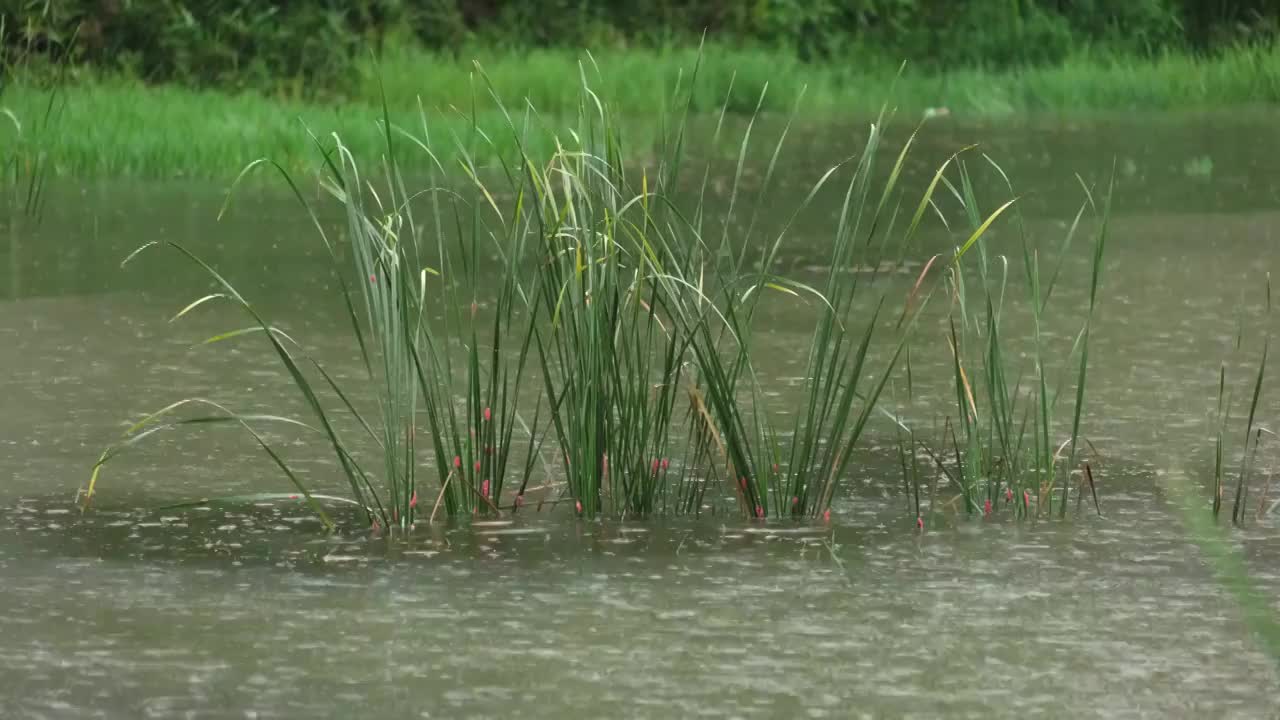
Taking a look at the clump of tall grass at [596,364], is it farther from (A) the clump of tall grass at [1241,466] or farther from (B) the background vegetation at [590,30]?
(B) the background vegetation at [590,30]

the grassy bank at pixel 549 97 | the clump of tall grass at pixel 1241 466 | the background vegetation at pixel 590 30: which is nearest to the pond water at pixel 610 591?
the clump of tall grass at pixel 1241 466

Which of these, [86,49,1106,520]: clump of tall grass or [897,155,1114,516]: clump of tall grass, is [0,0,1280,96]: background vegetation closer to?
[897,155,1114,516]: clump of tall grass

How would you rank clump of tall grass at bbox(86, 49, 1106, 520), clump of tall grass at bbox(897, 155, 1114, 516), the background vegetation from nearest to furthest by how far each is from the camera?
clump of tall grass at bbox(86, 49, 1106, 520) < clump of tall grass at bbox(897, 155, 1114, 516) < the background vegetation

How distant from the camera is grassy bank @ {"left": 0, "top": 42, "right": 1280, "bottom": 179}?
25.2 ft

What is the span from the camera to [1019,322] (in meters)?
5.06

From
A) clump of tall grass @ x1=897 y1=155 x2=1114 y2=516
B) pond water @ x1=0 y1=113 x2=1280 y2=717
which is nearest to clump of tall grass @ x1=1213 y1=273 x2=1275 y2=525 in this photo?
pond water @ x1=0 y1=113 x2=1280 y2=717

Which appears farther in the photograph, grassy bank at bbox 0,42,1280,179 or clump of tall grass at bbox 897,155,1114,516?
grassy bank at bbox 0,42,1280,179

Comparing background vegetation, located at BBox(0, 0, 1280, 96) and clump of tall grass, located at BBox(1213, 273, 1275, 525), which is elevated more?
clump of tall grass, located at BBox(1213, 273, 1275, 525)

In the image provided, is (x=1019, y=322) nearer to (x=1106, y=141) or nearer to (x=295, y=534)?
(x=295, y=534)

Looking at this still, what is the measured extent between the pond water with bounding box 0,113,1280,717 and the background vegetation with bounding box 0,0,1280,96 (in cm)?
520

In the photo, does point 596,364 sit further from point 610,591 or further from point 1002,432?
point 1002,432

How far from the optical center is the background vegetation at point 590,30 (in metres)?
Result: 9.80

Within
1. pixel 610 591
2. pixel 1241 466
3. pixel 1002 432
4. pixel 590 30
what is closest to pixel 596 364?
pixel 610 591

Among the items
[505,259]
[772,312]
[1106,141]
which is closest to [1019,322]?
[772,312]
